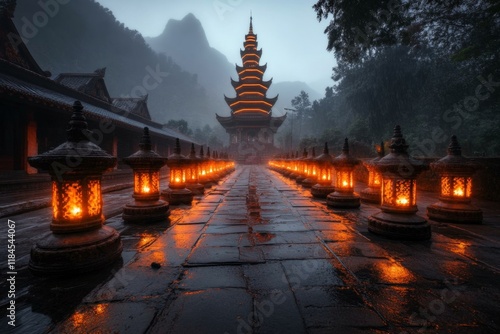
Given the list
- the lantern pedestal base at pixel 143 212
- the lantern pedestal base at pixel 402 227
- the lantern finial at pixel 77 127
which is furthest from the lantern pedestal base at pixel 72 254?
the lantern pedestal base at pixel 402 227

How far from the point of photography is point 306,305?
1696 mm

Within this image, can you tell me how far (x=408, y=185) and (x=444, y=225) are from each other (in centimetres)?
117

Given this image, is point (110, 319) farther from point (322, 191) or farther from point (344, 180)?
point (322, 191)

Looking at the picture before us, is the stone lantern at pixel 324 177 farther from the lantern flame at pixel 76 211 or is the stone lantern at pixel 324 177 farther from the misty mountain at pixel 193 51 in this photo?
the misty mountain at pixel 193 51

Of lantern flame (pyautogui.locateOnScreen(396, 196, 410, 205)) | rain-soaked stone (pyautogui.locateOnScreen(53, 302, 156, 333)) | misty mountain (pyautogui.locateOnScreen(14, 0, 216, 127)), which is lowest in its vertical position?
rain-soaked stone (pyautogui.locateOnScreen(53, 302, 156, 333))

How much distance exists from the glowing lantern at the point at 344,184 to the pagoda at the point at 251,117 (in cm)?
3289

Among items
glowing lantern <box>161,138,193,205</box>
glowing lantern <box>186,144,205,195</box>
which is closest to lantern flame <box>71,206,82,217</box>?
glowing lantern <box>161,138,193,205</box>

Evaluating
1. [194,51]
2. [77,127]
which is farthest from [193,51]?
[77,127]

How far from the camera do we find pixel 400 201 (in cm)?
324

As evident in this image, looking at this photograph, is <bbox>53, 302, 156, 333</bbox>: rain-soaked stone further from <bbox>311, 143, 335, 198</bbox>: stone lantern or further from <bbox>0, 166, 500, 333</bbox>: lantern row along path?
<bbox>311, 143, 335, 198</bbox>: stone lantern

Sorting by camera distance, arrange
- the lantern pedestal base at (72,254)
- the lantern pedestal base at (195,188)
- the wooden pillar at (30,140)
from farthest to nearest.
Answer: the wooden pillar at (30,140) → the lantern pedestal base at (195,188) → the lantern pedestal base at (72,254)

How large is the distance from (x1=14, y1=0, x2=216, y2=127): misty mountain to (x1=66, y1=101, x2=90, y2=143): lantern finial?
5236 centimetres

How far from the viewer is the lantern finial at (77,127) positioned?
2.56 meters

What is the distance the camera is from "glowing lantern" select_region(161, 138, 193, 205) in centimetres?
548
